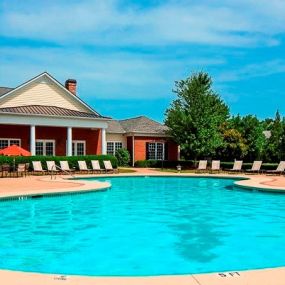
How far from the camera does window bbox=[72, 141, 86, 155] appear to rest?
38.8m

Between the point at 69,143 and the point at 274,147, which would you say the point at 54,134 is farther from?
the point at 274,147

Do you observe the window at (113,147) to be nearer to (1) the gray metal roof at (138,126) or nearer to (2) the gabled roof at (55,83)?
(1) the gray metal roof at (138,126)

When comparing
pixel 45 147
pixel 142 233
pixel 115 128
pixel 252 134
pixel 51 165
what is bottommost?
pixel 142 233

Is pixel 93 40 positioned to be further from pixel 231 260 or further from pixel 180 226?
pixel 231 260

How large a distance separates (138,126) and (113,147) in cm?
336

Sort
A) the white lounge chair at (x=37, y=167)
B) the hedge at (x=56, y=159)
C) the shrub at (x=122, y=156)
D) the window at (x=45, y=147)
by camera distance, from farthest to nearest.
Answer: the shrub at (x=122, y=156) → the window at (x=45, y=147) → the white lounge chair at (x=37, y=167) → the hedge at (x=56, y=159)

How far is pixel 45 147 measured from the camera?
122ft

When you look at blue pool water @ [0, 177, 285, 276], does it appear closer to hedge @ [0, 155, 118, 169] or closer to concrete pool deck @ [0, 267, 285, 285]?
concrete pool deck @ [0, 267, 285, 285]

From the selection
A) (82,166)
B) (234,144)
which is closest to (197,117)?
(234,144)

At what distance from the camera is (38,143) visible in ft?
121

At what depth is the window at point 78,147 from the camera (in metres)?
38.8

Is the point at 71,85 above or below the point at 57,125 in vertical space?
above

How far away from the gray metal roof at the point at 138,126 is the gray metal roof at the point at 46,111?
240 inches

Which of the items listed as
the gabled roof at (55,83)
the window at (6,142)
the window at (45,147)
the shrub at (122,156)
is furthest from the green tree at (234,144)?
the window at (6,142)
